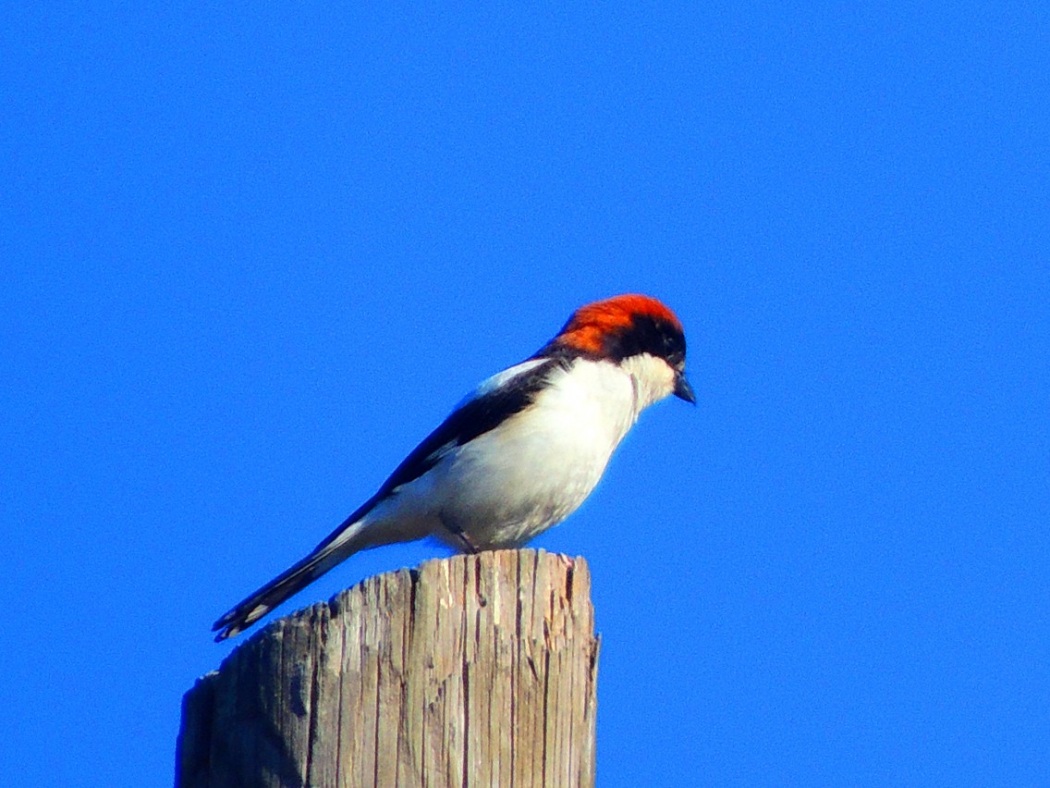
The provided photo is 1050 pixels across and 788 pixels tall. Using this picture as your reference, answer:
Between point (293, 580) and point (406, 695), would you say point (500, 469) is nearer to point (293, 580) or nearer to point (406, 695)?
point (293, 580)

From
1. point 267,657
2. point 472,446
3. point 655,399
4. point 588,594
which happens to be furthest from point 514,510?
point 267,657

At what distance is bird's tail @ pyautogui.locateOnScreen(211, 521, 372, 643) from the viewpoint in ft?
23.1

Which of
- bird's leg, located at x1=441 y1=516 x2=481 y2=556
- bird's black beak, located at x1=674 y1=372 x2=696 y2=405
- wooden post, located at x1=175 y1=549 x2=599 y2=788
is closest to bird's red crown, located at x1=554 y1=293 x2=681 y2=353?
bird's black beak, located at x1=674 y1=372 x2=696 y2=405

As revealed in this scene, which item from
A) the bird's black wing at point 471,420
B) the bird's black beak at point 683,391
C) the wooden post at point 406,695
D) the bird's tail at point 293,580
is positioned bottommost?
the wooden post at point 406,695

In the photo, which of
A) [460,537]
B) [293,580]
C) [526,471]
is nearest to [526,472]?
[526,471]

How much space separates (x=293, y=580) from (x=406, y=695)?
4157mm

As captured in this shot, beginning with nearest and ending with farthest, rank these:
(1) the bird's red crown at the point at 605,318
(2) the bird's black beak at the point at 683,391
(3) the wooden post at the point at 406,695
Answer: (3) the wooden post at the point at 406,695 < (1) the bird's red crown at the point at 605,318 < (2) the bird's black beak at the point at 683,391

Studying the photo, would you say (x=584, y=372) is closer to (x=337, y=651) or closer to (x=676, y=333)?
(x=676, y=333)

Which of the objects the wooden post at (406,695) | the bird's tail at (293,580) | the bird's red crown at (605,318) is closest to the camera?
the wooden post at (406,695)

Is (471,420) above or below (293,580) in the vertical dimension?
above

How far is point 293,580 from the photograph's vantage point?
7.57 m

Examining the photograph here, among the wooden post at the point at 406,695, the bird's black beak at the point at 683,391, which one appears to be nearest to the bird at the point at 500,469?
the bird's black beak at the point at 683,391

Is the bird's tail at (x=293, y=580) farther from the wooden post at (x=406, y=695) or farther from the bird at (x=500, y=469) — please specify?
the wooden post at (x=406, y=695)

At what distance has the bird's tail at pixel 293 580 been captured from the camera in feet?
23.1
